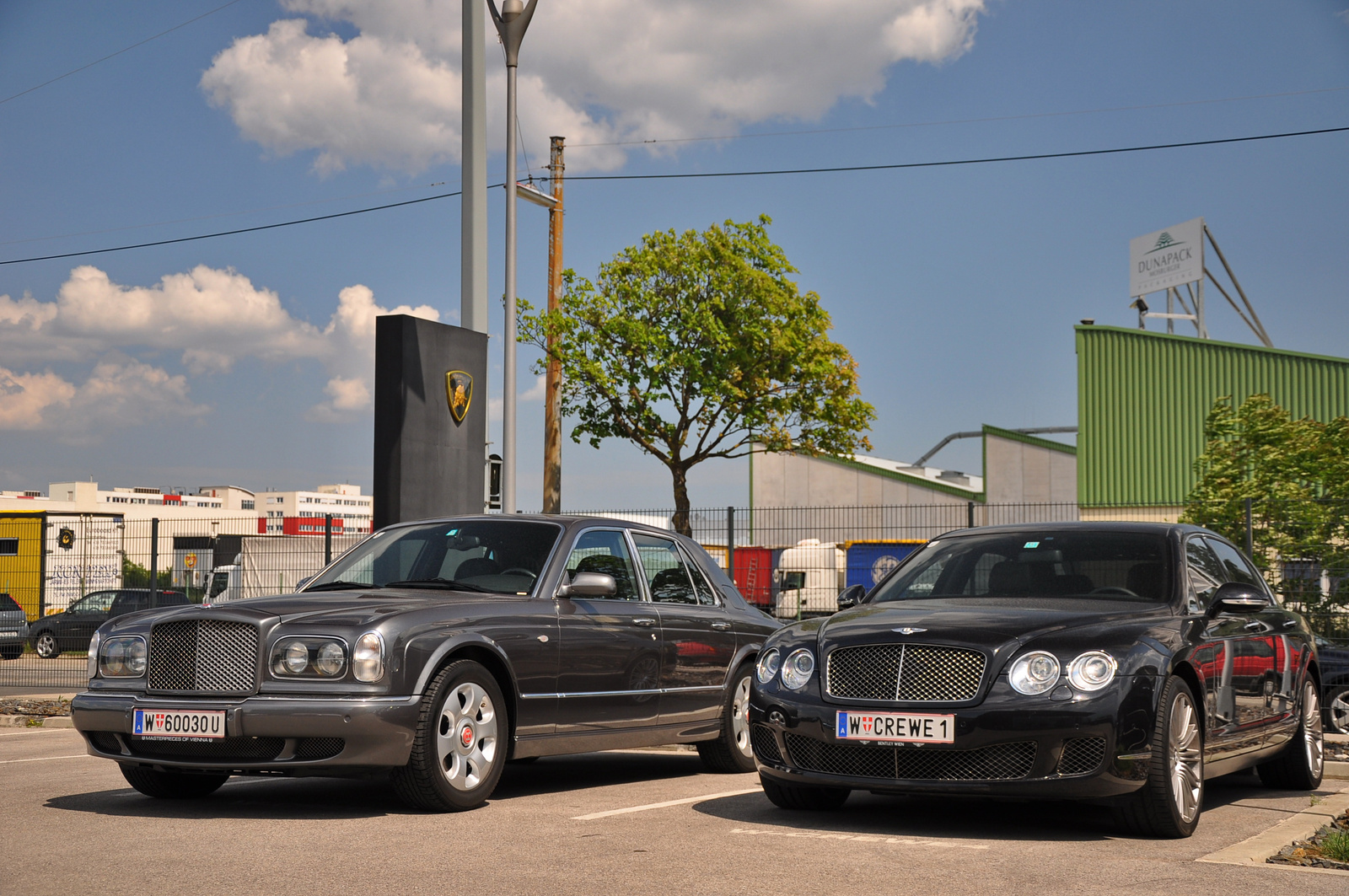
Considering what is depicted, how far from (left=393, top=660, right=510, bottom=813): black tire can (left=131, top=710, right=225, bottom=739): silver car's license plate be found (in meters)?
0.87

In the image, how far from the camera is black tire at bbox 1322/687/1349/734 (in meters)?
13.6

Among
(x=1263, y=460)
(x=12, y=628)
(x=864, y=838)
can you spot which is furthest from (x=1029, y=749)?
(x=1263, y=460)

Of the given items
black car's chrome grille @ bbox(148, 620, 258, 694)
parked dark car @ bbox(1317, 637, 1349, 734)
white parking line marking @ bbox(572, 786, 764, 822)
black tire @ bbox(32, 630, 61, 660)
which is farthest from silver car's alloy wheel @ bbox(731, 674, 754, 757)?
black tire @ bbox(32, 630, 61, 660)

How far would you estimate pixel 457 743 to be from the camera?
6.81 metres

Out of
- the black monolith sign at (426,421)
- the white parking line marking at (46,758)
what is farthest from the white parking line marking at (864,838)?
the black monolith sign at (426,421)

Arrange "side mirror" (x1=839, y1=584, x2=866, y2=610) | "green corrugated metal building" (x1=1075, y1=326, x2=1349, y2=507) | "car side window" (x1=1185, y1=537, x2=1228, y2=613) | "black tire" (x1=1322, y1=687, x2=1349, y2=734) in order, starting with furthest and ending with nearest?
"green corrugated metal building" (x1=1075, y1=326, x2=1349, y2=507) → "black tire" (x1=1322, y1=687, x2=1349, y2=734) → "side mirror" (x1=839, y1=584, x2=866, y2=610) → "car side window" (x1=1185, y1=537, x2=1228, y2=613)


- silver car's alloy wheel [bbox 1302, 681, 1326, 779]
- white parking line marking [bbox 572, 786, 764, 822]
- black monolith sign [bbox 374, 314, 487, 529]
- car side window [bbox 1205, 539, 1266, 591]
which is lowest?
white parking line marking [bbox 572, 786, 764, 822]

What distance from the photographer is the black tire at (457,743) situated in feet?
21.6

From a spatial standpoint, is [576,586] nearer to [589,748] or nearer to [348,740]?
[589,748]

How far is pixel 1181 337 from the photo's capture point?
138 ft

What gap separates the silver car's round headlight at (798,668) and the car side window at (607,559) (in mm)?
1699

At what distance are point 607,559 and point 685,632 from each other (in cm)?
73

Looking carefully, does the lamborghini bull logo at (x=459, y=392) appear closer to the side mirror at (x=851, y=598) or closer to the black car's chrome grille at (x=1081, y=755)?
the side mirror at (x=851, y=598)

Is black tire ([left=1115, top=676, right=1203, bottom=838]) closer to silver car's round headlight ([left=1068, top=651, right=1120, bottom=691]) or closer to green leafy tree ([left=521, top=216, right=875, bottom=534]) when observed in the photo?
silver car's round headlight ([left=1068, top=651, right=1120, bottom=691])
